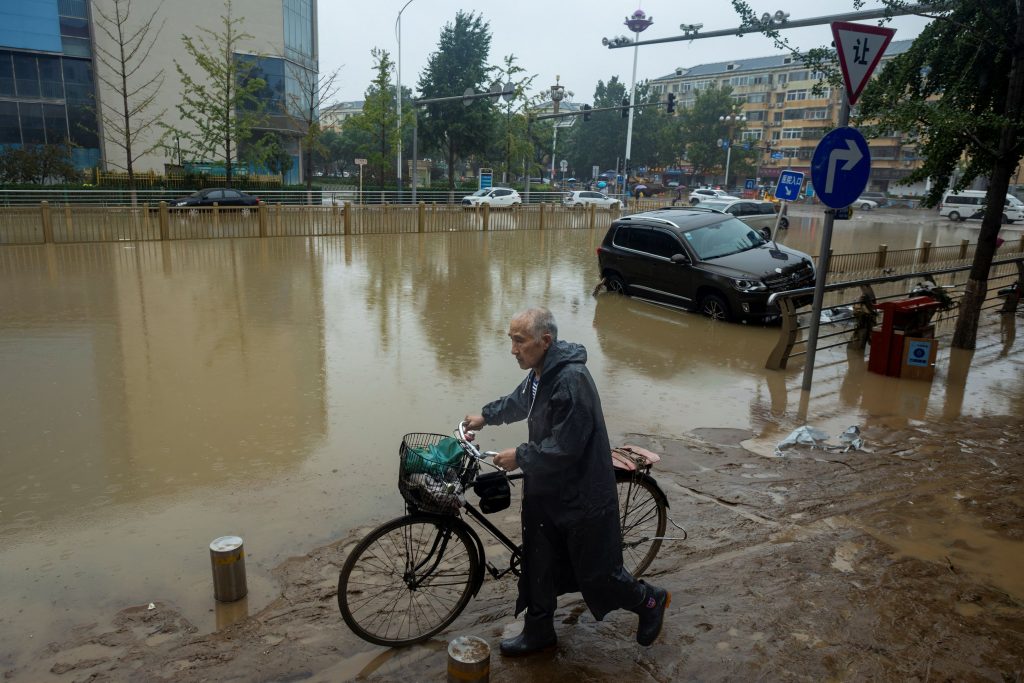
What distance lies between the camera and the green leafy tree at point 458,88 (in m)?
49.3

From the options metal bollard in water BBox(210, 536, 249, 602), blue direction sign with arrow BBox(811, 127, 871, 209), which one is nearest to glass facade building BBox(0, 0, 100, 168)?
blue direction sign with arrow BBox(811, 127, 871, 209)

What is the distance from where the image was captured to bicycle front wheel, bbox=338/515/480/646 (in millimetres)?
3439

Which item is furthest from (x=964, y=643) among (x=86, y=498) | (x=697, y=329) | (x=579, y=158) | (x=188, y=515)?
(x=579, y=158)

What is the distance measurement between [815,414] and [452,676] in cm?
560

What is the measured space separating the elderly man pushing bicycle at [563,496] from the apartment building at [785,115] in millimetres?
84255

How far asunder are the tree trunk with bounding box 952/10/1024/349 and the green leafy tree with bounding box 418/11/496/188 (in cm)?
4160

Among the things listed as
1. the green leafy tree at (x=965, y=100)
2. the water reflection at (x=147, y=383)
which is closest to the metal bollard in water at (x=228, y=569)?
the water reflection at (x=147, y=383)

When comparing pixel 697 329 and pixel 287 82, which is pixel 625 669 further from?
pixel 287 82

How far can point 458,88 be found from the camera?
49.7 metres

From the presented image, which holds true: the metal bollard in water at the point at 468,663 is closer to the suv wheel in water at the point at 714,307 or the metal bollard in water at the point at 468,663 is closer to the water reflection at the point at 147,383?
the water reflection at the point at 147,383

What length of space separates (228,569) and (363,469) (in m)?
1.97

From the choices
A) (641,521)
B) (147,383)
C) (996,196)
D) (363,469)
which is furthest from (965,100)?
(147,383)

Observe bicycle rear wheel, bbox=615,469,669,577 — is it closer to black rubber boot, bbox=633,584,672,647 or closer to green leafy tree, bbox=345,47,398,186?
black rubber boot, bbox=633,584,672,647

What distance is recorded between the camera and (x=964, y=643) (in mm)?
3553
